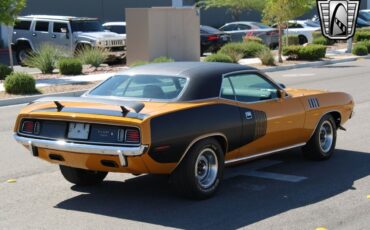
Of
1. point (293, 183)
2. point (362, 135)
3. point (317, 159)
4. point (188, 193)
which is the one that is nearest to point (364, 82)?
point (362, 135)

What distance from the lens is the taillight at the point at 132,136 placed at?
21.5 feet

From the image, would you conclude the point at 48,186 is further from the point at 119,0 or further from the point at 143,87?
the point at 119,0

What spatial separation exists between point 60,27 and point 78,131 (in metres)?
21.9

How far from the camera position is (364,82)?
20.2 metres

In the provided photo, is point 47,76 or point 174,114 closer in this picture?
point 174,114

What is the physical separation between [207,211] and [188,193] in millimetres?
352

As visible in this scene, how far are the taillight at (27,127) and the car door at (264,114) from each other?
6.84 ft

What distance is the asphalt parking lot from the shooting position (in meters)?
6.46

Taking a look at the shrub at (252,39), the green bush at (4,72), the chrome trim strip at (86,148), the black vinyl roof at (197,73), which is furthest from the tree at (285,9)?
the chrome trim strip at (86,148)

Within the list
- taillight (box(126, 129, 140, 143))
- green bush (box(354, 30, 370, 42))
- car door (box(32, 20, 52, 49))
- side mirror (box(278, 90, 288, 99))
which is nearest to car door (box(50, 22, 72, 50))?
car door (box(32, 20, 52, 49))

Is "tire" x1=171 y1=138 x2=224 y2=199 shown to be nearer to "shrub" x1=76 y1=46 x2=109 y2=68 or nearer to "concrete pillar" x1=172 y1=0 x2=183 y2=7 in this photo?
"shrub" x1=76 y1=46 x2=109 y2=68

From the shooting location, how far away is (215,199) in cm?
723

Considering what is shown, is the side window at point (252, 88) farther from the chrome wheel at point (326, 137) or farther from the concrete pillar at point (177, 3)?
the concrete pillar at point (177, 3)

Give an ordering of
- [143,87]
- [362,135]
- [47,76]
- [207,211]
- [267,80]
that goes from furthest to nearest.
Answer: [47,76] → [362,135] → [267,80] → [143,87] → [207,211]
